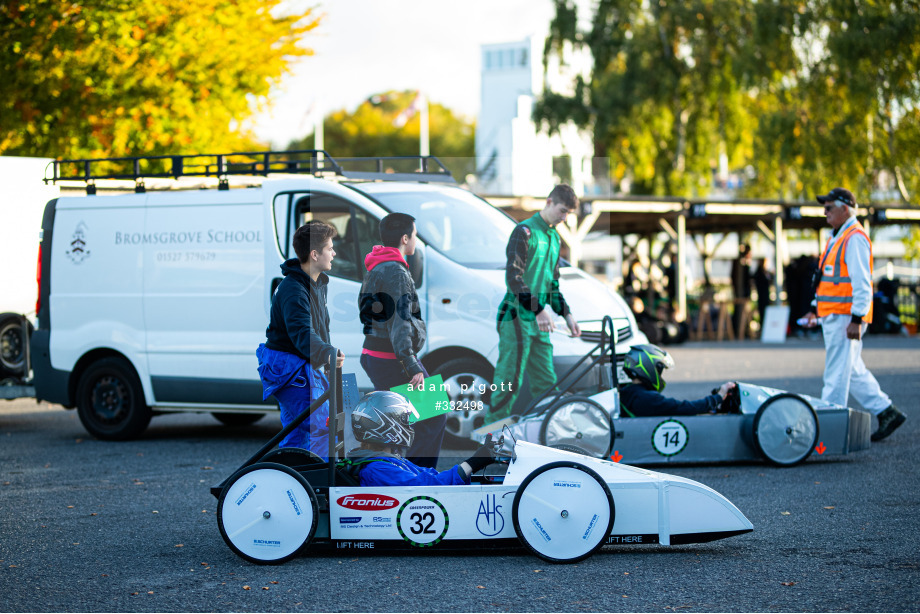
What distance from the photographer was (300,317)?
543 centimetres

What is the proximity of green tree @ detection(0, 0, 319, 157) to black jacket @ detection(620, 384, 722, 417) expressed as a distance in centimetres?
1061

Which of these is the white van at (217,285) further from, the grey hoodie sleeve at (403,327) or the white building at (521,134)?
the grey hoodie sleeve at (403,327)

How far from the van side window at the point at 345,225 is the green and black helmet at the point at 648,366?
90.0 inches

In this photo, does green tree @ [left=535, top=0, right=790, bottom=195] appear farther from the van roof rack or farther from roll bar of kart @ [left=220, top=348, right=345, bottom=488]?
roll bar of kart @ [left=220, top=348, right=345, bottom=488]

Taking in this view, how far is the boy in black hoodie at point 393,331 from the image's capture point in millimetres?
5422

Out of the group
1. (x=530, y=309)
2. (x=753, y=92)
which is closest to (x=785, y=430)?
(x=530, y=309)

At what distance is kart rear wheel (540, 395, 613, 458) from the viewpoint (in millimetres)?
7234

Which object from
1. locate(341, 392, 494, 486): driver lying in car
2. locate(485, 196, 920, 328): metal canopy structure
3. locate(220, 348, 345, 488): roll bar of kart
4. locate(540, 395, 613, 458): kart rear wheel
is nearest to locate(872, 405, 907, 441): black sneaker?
locate(540, 395, 613, 458): kart rear wheel

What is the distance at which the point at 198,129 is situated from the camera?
1662 centimetres

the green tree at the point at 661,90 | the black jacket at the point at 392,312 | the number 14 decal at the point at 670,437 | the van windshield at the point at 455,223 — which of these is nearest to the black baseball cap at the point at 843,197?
the number 14 decal at the point at 670,437

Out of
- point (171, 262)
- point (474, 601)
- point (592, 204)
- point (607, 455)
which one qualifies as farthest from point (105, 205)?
point (592, 204)

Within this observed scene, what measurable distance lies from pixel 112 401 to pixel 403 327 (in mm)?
5471

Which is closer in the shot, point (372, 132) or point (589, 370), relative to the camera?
point (589, 370)

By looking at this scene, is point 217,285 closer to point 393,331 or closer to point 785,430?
point 393,331
